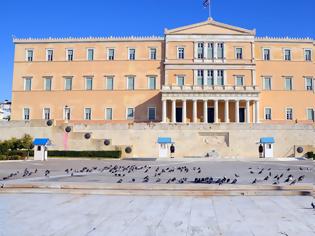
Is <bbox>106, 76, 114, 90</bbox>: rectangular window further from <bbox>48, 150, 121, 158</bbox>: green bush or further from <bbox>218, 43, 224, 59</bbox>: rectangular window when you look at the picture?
<bbox>48, 150, 121, 158</bbox>: green bush

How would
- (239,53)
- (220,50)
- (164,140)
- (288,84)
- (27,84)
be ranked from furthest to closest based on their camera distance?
(27,84) < (288,84) < (239,53) < (220,50) < (164,140)

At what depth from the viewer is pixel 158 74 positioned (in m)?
56.8

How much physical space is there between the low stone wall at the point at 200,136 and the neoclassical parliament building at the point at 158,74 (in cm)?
831

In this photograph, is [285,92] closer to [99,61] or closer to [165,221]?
[99,61]

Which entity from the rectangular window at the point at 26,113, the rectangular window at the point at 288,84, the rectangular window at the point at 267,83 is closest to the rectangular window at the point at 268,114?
the rectangular window at the point at 267,83

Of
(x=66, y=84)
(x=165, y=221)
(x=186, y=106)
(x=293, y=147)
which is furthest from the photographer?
(x=66, y=84)

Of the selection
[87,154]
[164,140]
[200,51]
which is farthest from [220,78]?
[87,154]

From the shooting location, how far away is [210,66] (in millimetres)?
55062

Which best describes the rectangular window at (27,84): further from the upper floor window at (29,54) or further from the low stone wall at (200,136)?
the low stone wall at (200,136)

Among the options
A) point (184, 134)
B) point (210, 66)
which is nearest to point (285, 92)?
point (210, 66)

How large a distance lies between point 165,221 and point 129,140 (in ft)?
124

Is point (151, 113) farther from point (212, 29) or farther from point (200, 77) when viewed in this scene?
point (212, 29)

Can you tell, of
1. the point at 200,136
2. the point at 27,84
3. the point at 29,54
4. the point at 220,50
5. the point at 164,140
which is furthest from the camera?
the point at 29,54

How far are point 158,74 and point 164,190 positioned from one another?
1857 inches
